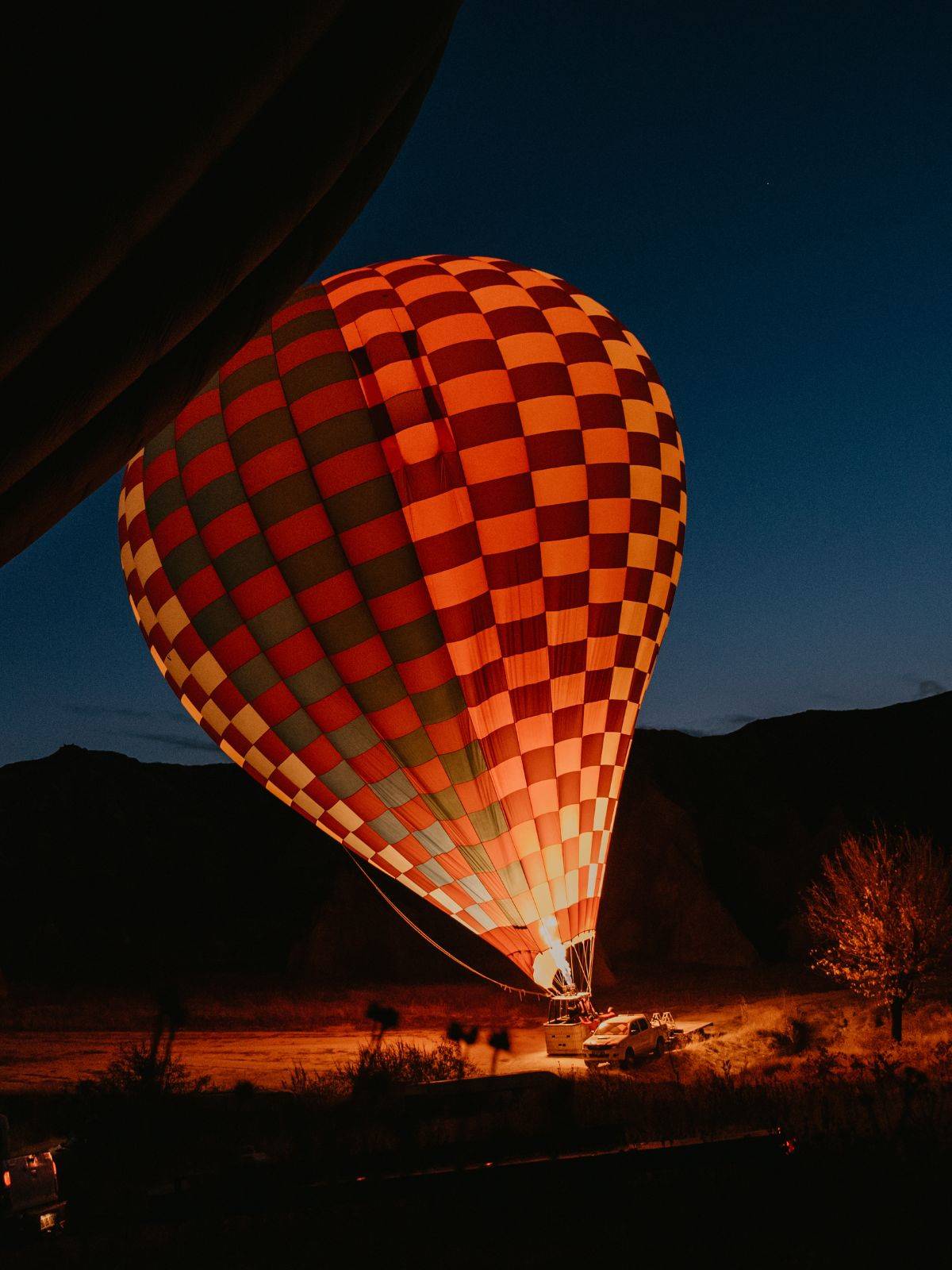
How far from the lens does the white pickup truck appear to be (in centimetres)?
1389

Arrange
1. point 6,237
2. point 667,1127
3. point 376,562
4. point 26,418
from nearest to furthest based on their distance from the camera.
Answer: point 6,237 → point 26,418 → point 667,1127 → point 376,562

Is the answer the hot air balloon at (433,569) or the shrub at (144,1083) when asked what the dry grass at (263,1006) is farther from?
the hot air balloon at (433,569)

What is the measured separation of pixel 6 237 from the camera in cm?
228

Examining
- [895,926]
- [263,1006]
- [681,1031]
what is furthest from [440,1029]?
[895,926]

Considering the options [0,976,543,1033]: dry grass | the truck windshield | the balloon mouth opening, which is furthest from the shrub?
[0,976,543,1033]: dry grass

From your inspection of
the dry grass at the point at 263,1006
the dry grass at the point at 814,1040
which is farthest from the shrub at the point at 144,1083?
the dry grass at the point at 263,1006

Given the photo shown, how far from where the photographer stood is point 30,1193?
640 cm

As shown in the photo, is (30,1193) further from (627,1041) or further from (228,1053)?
(228,1053)

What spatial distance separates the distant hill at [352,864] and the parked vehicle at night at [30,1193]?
2622cm

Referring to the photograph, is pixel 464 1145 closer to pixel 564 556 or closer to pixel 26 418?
pixel 26 418

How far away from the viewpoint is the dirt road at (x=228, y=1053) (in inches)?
626

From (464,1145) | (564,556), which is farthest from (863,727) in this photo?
(464,1145)

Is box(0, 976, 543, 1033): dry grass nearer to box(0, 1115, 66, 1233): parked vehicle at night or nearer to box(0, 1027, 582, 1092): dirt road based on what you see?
box(0, 1027, 582, 1092): dirt road

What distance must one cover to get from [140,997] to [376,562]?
20525 millimetres
